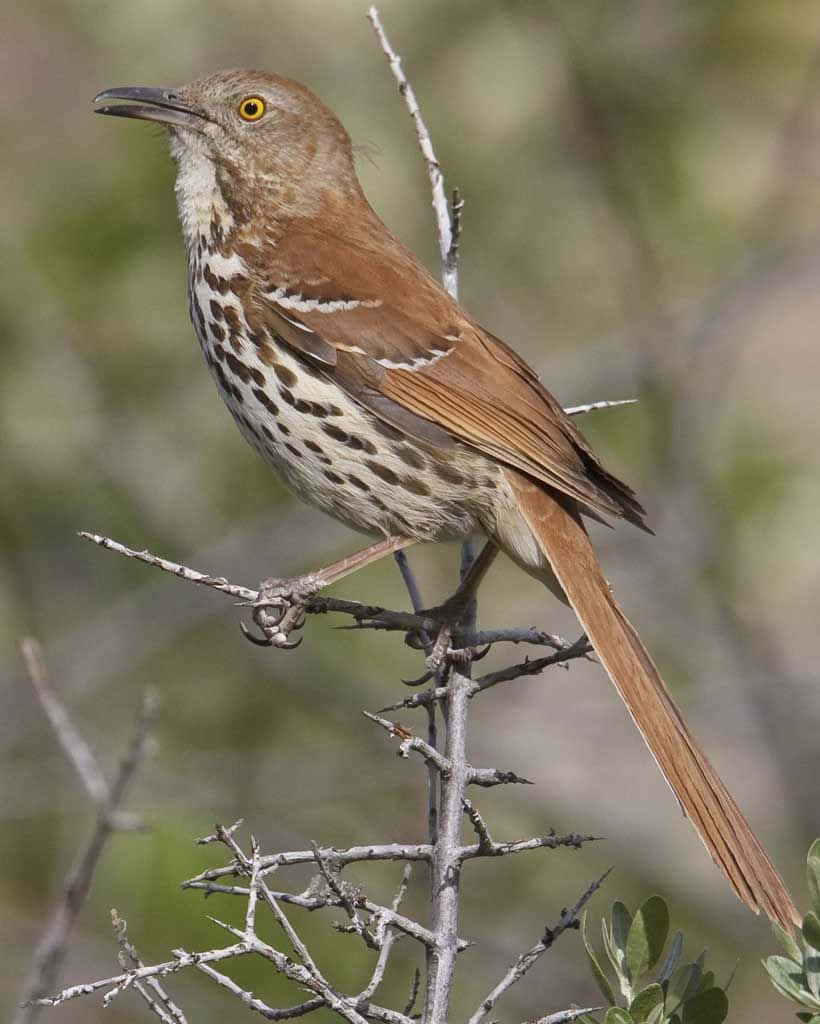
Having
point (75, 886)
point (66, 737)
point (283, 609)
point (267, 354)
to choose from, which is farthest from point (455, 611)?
point (75, 886)

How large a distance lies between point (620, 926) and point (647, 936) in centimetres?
9

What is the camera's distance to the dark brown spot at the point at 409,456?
405 centimetres

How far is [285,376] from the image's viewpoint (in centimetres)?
404

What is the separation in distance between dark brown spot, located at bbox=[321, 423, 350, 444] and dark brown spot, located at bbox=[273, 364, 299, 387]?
0.13 metres

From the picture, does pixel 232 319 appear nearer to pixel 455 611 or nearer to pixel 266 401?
pixel 266 401

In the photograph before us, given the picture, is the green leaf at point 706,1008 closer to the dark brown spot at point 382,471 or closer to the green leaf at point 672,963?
the green leaf at point 672,963

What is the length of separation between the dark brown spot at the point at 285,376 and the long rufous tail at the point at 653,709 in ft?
1.86

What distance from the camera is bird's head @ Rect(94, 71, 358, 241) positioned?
4523mm

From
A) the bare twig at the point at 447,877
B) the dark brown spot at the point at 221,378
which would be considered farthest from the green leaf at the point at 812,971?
the dark brown spot at the point at 221,378

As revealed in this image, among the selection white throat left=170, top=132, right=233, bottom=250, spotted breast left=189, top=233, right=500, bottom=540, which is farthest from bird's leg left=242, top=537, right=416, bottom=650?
white throat left=170, top=132, right=233, bottom=250

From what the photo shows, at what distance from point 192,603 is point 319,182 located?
1.99 m

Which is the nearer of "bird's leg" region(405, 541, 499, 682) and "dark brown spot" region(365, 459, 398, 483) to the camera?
"bird's leg" region(405, 541, 499, 682)

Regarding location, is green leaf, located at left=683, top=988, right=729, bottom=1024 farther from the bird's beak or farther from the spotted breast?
the bird's beak

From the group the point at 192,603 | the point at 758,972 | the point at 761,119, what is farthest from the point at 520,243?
the point at 758,972
